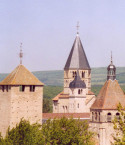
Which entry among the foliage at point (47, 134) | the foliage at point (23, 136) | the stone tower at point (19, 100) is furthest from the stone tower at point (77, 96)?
the foliage at point (23, 136)

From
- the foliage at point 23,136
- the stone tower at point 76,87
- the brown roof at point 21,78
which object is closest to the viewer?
the foliage at point 23,136

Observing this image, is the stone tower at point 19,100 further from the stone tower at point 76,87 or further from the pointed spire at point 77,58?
the pointed spire at point 77,58

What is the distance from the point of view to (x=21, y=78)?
225 ft

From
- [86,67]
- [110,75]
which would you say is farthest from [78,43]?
[110,75]

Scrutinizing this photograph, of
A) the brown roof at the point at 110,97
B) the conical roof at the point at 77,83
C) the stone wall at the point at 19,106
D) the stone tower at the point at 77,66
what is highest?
the stone tower at the point at 77,66

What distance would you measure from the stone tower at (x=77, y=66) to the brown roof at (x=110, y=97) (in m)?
41.2

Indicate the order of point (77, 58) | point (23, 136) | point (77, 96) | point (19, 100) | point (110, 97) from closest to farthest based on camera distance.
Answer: point (23, 136) < point (19, 100) < point (110, 97) < point (77, 96) < point (77, 58)

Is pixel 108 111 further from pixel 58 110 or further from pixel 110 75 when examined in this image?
pixel 58 110

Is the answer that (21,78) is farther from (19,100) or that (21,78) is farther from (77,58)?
(77,58)

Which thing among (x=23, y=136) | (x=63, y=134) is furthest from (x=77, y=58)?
(x=23, y=136)

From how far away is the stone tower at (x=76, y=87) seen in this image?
114188 mm

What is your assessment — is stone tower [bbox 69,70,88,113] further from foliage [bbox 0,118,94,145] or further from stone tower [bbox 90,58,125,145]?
foliage [bbox 0,118,94,145]

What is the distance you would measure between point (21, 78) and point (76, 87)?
45924 mm

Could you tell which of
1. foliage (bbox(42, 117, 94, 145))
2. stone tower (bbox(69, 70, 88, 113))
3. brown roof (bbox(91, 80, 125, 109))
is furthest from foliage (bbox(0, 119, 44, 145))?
stone tower (bbox(69, 70, 88, 113))
